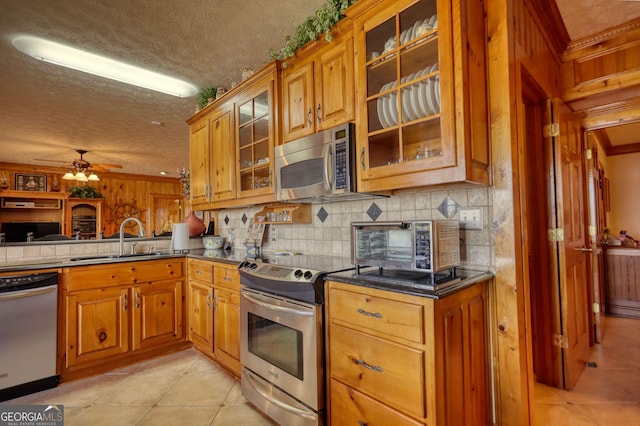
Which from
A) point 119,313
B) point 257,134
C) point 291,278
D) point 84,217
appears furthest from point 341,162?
point 84,217

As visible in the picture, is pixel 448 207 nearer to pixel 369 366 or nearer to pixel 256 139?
pixel 369 366

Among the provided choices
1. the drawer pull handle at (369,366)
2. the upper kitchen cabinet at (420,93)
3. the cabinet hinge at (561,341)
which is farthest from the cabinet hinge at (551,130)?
the drawer pull handle at (369,366)

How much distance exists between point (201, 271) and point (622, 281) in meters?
4.82

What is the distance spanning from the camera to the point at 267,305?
1.91 meters

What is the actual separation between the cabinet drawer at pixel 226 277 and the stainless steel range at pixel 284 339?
0.20m

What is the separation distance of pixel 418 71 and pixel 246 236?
2.36 m

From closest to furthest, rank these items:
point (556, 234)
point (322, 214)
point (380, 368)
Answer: point (380, 368) < point (556, 234) < point (322, 214)

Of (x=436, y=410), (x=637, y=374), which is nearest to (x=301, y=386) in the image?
(x=436, y=410)

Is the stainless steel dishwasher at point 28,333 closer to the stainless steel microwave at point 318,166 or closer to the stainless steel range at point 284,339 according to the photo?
the stainless steel range at point 284,339

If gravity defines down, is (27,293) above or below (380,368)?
above

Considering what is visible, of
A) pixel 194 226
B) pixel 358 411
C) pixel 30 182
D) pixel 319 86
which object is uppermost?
pixel 30 182

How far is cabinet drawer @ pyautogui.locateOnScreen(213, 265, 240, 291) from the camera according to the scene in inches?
93.0

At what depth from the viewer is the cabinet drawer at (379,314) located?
125cm

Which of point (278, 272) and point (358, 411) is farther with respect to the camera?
point (278, 272)
